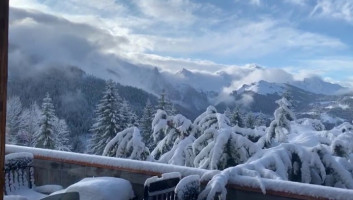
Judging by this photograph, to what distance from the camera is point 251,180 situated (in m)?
4.91

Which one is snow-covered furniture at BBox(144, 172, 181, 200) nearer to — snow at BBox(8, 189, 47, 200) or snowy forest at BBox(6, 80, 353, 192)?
snowy forest at BBox(6, 80, 353, 192)

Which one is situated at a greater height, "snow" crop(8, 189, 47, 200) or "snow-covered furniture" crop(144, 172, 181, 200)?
"snow-covered furniture" crop(144, 172, 181, 200)

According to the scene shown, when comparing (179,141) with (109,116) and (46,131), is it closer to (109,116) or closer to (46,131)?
(109,116)

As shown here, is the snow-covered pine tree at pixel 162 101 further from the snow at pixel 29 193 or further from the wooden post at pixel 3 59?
the wooden post at pixel 3 59

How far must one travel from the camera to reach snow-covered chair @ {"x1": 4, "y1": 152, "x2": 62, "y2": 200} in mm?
5668

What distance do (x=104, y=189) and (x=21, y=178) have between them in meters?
1.97

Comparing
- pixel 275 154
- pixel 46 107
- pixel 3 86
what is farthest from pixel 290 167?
pixel 46 107

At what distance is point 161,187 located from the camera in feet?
14.0

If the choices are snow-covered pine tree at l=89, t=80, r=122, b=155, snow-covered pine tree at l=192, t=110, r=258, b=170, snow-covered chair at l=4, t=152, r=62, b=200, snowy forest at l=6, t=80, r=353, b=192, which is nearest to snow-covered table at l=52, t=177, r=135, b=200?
snow-covered chair at l=4, t=152, r=62, b=200

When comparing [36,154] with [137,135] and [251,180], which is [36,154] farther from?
[251,180]

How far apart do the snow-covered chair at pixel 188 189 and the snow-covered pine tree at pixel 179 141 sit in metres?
3.40

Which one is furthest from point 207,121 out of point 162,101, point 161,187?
point 162,101

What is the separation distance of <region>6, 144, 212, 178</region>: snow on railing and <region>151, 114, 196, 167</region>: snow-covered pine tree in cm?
232

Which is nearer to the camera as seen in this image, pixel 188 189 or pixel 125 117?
pixel 188 189
